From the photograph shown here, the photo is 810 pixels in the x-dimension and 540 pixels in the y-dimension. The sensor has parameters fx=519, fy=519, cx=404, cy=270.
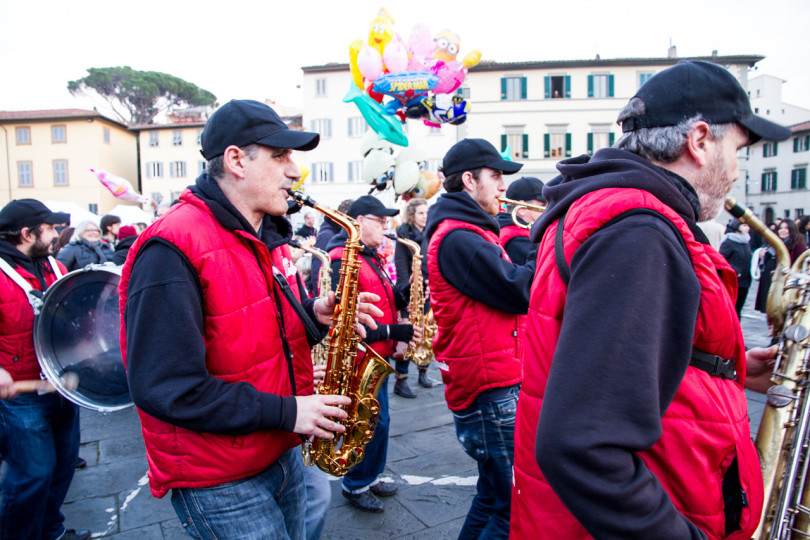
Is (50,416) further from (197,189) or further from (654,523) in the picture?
(654,523)

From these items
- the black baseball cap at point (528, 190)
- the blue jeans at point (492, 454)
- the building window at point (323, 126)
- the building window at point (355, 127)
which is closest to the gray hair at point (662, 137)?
the blue jeans at point (492, 454)

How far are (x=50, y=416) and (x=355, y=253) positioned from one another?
2118mm

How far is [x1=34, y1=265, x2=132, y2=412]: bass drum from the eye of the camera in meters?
2.83

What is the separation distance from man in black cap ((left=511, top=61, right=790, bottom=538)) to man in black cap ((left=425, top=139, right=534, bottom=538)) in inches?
41.9

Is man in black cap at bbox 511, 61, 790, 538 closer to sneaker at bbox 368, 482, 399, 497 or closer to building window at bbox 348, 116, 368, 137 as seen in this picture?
sneaker at bbox 368, 482, 399, 497

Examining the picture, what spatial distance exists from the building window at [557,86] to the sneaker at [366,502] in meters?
32.5

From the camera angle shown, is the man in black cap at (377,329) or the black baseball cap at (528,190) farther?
Result: the black baseball cap at (528,190)

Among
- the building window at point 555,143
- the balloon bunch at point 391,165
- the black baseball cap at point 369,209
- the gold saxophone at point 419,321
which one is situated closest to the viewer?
the black baseball cap at point 369,209

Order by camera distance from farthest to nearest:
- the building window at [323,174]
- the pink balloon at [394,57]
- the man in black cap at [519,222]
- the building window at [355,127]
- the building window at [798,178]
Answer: the building window at [798,178] < the building window at [323,174] < the building window at [355,127] < the pink balloon at [394,57] < the man in black cap at [519,222]

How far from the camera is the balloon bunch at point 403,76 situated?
676cm

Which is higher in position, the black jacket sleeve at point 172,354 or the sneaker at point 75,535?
the black jacket sleeve at point 172,354

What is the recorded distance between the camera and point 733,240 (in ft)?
24.8

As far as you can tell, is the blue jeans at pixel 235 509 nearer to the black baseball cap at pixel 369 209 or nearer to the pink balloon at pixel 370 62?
the black baseball cap at pixel 369 209

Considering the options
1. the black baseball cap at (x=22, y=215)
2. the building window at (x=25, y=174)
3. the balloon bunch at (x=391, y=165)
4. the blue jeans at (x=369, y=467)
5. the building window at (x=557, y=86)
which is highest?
the building window at (x=557, y=86)
